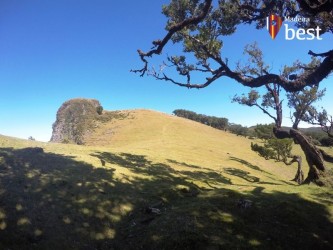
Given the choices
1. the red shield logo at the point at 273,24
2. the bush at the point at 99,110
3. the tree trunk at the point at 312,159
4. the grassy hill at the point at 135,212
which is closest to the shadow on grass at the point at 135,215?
the grassy hill at the point at 135,212

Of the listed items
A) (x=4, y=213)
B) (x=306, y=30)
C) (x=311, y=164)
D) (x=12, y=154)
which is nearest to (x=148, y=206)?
(x=4, y=213)

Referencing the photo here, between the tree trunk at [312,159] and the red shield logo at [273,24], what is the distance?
262 inches

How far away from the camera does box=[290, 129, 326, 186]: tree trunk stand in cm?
1939

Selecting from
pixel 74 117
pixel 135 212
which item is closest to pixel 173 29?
pixel 135 212

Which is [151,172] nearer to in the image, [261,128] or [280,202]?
[280,202]

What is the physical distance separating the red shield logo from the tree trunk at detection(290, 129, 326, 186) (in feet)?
21.8

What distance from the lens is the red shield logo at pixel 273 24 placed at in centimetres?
1859

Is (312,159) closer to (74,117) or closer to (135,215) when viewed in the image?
(135,215)

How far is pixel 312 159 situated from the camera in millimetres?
19922

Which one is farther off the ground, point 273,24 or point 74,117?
point 273,24

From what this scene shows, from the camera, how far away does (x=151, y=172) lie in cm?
1903

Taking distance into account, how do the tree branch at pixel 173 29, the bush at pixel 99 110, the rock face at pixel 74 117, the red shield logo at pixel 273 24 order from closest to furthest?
the tree branch at pixel 173 29 < the red shield logo at pixel 273 24 < the rock face at pixel 74 117 < the bush at pixel 99 110

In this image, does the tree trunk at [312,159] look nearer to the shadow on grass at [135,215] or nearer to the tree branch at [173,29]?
the shadow on grass at [135,215]

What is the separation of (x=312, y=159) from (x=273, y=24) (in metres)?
9.09
